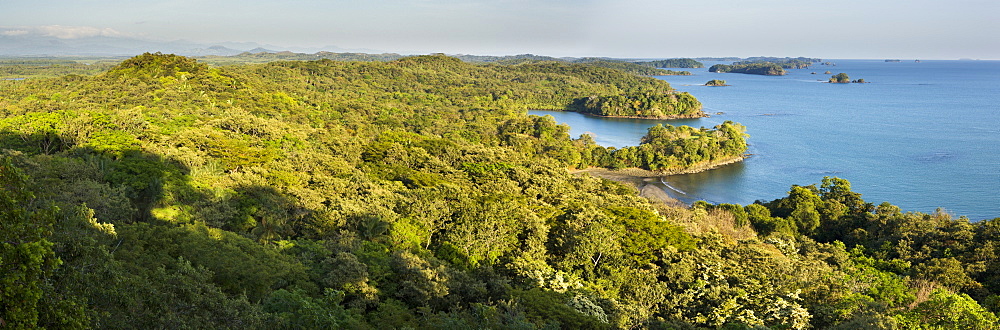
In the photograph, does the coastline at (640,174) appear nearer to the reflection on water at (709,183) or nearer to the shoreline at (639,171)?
the shoreline at (639,171)

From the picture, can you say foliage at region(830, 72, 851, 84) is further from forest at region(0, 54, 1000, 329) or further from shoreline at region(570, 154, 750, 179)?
forest at region(0, 54, 1000, 329)

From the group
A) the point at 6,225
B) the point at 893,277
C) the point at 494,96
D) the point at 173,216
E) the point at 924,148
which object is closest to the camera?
the point at 6,225

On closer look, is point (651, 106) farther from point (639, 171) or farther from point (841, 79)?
point (841, 79)

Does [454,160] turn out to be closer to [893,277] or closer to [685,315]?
[685,315]

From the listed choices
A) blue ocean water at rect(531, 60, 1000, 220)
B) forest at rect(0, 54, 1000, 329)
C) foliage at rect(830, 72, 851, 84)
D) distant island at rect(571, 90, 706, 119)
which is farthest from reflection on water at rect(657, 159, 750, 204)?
foliage at rect(830, 72, 851, 84)

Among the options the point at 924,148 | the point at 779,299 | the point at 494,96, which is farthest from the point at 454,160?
the point at 494,96

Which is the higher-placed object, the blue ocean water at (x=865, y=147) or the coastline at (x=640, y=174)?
the blue ocean water at (x=865, y=147)

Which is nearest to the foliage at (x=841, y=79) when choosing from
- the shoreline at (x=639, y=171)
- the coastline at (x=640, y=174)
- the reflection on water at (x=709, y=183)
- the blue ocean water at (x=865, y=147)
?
the blue ocean water at (x=865, y=147)
